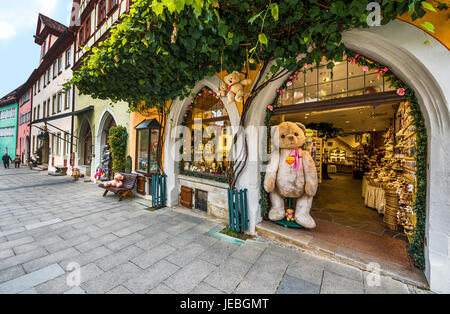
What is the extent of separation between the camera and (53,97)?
14.2m

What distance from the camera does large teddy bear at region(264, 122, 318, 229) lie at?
11.8 ft

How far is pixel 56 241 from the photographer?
3.45 m

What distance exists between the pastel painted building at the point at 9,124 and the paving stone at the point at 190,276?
3201cm

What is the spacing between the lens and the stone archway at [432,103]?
86.0 inches

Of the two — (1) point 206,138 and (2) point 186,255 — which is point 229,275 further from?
(1) point 206,138

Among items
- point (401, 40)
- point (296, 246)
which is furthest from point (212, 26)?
point (296, 246)

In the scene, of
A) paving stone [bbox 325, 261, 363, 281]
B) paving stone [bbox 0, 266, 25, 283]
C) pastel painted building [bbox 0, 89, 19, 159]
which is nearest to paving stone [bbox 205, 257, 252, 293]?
paving stone [bbox 325, 261, 363, 281]

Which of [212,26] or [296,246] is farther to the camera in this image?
[296,246]

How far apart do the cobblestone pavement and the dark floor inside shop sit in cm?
60

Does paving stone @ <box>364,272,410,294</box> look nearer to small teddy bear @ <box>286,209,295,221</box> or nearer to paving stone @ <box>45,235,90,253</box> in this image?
small teddy bear @ <box>286,209,295,221</box>

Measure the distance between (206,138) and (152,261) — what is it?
139 inches

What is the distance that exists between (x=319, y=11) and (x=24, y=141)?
29672 millimetres

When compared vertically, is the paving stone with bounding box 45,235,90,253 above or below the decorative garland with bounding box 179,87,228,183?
below
